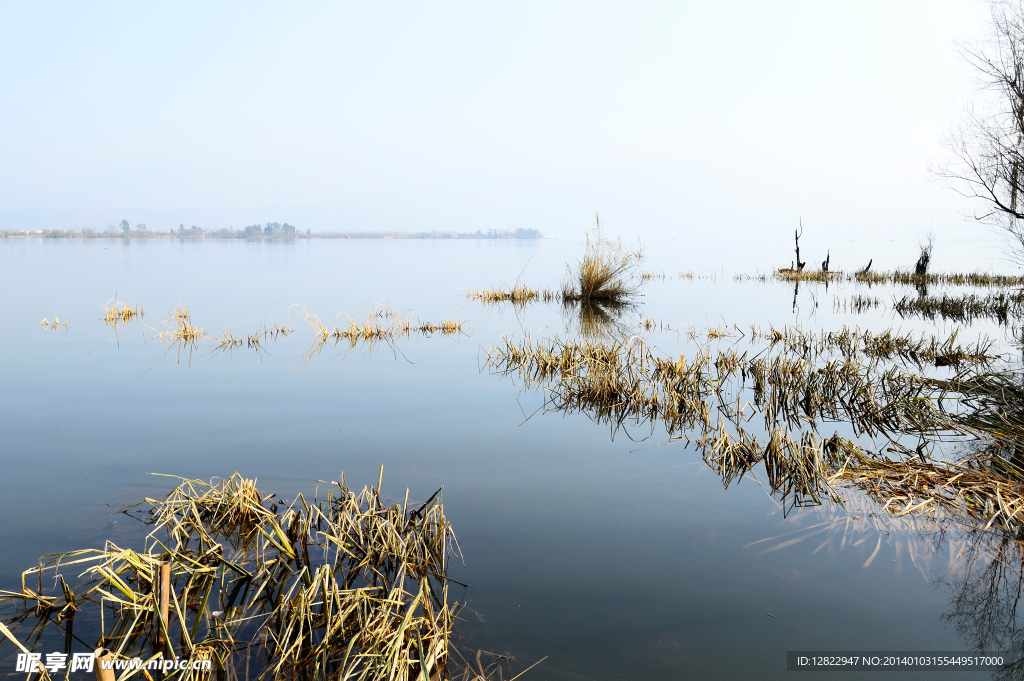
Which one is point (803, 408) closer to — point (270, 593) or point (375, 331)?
point (270, 593)

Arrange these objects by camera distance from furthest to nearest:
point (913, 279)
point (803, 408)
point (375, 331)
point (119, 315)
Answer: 1. point (913, 279)
2. point (119, 315)
3. point (375, 331)
4. point (803, 408)

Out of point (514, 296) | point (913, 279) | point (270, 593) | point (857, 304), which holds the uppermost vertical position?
point (913, 279)

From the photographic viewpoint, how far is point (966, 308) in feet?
64.1

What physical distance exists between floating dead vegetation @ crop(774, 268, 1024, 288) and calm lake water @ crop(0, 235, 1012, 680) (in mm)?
23730

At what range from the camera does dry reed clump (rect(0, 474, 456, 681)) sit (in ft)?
10.0

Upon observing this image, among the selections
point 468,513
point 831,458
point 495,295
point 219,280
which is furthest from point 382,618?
point 219,280

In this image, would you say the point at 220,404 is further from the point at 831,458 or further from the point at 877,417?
the point at 877,417

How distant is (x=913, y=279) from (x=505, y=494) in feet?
104

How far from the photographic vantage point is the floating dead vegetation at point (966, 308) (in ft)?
60.2

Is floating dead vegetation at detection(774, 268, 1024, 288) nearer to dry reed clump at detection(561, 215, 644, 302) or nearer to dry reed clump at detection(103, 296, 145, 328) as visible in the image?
dry reed clump at detection(561, 215, 644, 302)

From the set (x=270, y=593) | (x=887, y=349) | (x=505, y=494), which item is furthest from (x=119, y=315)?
(x=887, y=349)

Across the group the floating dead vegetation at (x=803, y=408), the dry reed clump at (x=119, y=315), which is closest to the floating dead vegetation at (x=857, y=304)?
the floating dead vegetation at (x=803, y=408)

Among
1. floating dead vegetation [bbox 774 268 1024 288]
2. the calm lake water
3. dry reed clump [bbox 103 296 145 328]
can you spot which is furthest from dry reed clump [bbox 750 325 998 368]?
floating dead vegetation [bbox 774 268 1024 288]

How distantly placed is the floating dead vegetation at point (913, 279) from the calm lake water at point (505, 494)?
77.9ft
